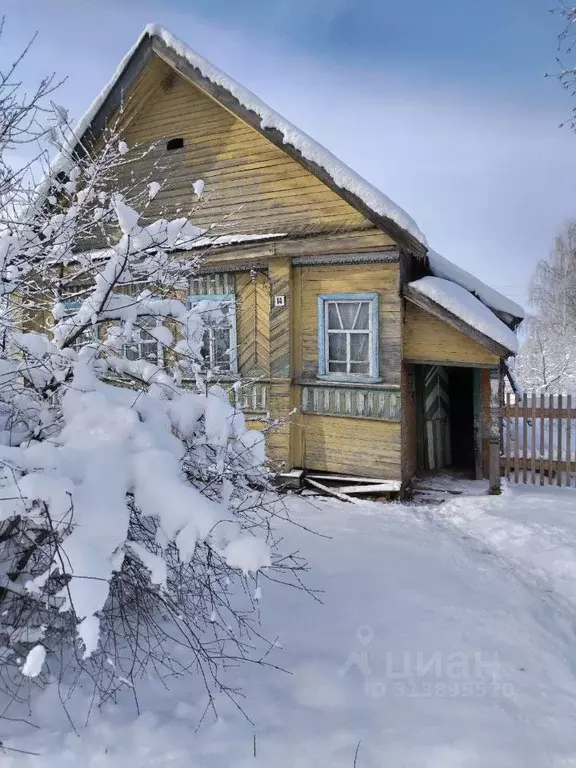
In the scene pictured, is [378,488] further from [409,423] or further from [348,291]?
[348,291]

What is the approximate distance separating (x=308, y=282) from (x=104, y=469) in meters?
6.47

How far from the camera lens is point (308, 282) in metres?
8.28

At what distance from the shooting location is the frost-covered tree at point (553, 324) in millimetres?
24812

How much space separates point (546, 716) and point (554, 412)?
633cm

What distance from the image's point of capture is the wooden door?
10008mm

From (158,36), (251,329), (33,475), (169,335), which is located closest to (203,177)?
(158,36)

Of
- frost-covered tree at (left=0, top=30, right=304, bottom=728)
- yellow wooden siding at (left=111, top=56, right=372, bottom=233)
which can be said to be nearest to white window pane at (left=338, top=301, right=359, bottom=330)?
yellow wooden siding at (left=111, top=56, right=372, bottom=233)

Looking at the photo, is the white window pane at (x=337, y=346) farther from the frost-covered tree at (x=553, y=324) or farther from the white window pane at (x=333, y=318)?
the frost-covered tree at (x=553, y=324)

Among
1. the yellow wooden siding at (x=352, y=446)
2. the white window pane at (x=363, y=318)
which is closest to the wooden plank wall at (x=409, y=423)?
the yellow wooden siding at (x=352, y=446)

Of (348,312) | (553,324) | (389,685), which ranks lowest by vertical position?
(389,685)

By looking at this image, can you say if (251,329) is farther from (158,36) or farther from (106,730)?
(106,730)

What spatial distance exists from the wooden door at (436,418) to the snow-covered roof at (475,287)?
1.72 metres

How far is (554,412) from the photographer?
836 centimetres

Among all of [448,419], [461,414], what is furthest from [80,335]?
[461,414]
